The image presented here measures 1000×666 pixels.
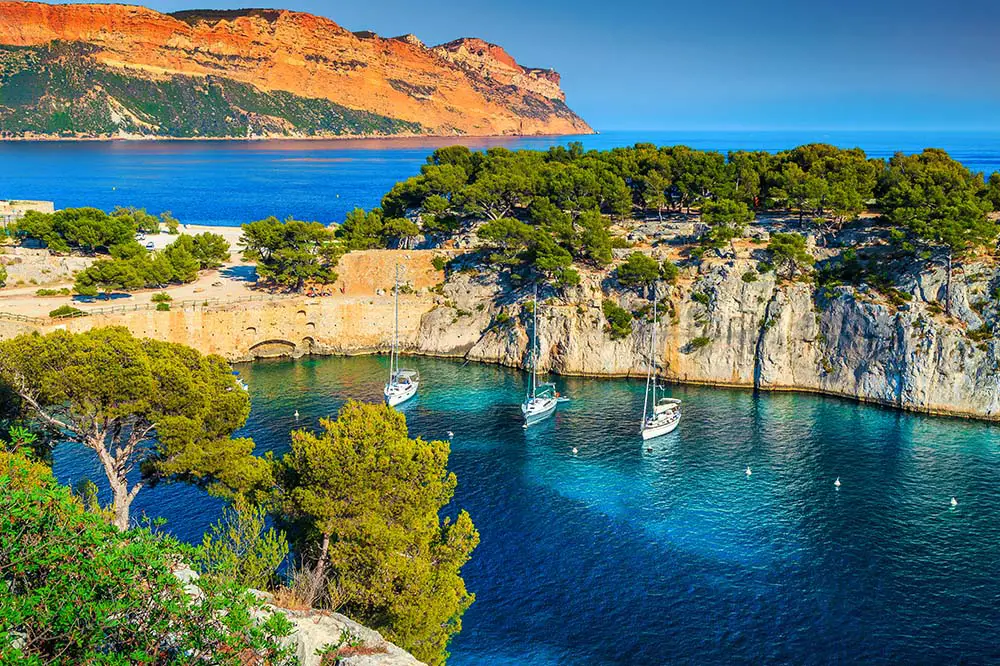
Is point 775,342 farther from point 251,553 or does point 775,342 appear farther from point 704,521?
point 251,553

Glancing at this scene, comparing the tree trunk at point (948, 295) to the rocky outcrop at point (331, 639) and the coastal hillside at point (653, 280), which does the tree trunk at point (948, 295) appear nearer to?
the coastal hillside at point (653, 280)

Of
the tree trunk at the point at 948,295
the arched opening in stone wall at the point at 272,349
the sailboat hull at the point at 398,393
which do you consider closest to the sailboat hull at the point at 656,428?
the sailboat hull at the point at 398,393

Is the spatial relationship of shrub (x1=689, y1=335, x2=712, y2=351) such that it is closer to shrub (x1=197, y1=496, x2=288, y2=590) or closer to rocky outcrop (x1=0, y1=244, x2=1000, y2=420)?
rocky outcrop (x1=0, y1=244, x2=1000, y2=420)

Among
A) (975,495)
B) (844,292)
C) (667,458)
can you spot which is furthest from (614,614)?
(844,292)

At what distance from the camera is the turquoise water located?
36.8 meters

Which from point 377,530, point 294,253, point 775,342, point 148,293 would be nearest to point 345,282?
point 294,253

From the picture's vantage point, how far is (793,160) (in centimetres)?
9888

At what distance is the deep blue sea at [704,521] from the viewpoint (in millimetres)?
36844

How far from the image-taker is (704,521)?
1876 inches

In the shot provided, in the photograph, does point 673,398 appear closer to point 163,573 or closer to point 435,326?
point 435,326

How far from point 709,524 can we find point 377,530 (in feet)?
79.7

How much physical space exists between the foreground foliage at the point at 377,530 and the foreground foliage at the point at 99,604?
9830 mm

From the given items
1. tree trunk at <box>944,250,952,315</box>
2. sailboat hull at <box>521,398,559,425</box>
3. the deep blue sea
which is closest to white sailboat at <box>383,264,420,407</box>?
the deep blue sea

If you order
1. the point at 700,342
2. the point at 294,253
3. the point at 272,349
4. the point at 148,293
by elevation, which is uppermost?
the point at 294,253
